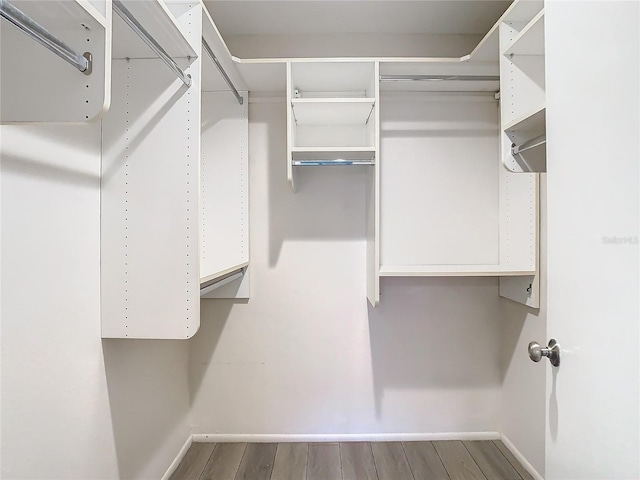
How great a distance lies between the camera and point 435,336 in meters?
2.30

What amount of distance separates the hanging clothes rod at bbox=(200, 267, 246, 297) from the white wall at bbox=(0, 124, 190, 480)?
37cm

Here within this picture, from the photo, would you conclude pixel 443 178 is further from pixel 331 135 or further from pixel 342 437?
pixel 342 437

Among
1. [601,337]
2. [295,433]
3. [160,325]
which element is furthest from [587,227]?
[295,433]

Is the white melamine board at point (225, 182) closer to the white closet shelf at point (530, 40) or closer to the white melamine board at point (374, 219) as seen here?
the white melamine board at point (374, 219)

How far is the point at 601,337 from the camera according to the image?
795 millimetres

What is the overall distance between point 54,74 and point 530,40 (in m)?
1.54

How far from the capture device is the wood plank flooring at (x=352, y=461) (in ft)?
6.41

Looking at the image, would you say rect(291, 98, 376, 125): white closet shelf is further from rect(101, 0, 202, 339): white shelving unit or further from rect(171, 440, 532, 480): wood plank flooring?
rect(171, 440, 532, 480): wood plank flooring

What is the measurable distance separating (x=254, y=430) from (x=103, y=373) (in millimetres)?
1192

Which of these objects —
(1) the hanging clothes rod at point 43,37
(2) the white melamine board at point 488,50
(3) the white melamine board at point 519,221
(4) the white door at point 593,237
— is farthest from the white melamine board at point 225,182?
(4) the white door at point 593,237

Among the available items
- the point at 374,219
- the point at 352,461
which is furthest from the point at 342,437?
the point at 374,219

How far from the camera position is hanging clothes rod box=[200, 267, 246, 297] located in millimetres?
1619

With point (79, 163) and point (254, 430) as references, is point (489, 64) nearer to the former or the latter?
point (79, 163)

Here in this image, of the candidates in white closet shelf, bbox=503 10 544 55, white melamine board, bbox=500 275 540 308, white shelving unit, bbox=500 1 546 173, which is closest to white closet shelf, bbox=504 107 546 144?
white shelving unit, bbox=500 1 546 173
